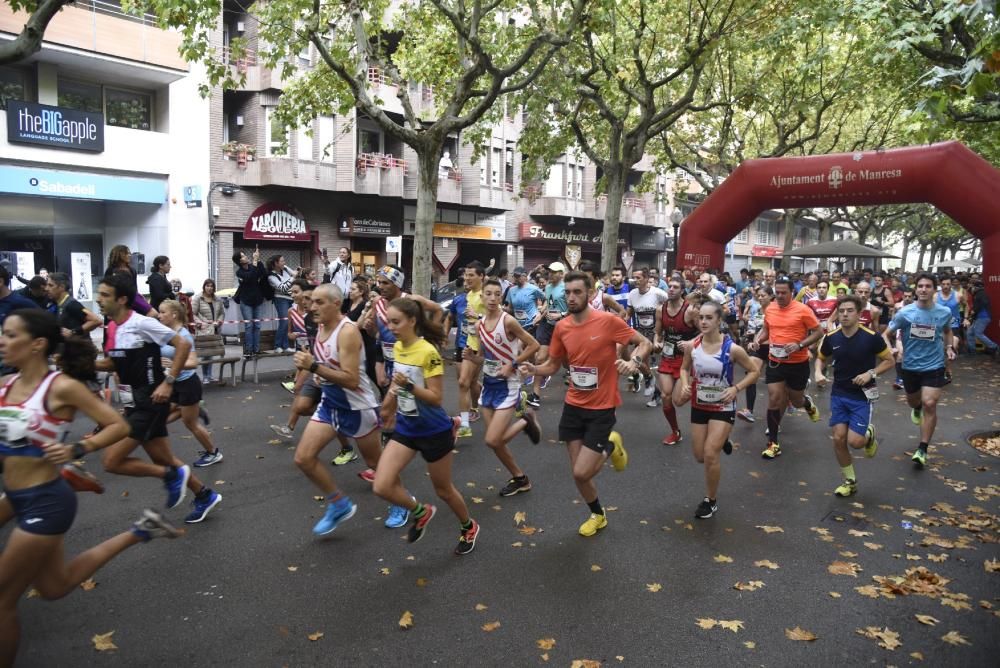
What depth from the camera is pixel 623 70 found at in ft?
58.4

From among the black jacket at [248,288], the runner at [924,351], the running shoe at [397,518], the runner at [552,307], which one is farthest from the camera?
the black jacket at [248,288]

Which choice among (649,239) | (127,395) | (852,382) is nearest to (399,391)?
(127,395)

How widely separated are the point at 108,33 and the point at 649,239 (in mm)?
30720

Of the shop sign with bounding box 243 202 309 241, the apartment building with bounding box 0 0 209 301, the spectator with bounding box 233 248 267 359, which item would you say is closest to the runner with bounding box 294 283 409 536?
the spectator with bounding box 233 248 267 359

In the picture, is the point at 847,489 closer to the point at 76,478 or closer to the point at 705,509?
the point at 705,509

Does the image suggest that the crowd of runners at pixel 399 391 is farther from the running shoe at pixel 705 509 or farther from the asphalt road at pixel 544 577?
the asphalt road at pixel 544 577

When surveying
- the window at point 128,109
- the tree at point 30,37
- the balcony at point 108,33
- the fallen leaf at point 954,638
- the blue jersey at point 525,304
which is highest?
the balcony at point 108,33

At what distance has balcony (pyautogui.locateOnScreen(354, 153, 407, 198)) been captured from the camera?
24.5 m

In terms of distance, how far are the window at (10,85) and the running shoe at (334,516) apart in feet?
56.6

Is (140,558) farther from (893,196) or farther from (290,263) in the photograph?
(290,263)

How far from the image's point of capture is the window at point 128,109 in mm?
19406

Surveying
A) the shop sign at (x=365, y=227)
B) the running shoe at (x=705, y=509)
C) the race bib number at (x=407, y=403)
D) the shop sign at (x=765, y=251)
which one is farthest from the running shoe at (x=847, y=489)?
the shop sign at (x=765, y=251)

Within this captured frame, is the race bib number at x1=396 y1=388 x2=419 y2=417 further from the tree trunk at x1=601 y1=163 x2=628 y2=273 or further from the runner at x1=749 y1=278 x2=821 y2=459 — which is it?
the tree trunk at x1=601 y1=163 x2=628 y2=273

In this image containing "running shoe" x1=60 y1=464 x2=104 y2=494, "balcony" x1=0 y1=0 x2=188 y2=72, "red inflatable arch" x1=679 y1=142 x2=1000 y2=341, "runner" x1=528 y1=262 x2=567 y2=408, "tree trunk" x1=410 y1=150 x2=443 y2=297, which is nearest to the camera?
"running shoe" x1=60 y1=464 x2=104 y2=494
